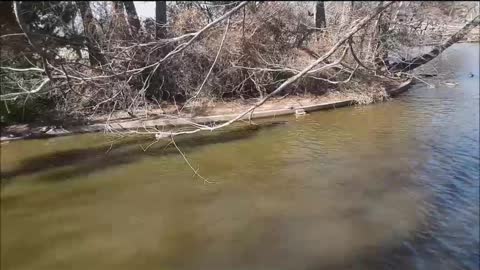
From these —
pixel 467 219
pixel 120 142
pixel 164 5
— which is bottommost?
pixel 467 219

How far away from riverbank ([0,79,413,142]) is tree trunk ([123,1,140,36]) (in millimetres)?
1920

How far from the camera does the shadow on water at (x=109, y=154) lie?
23.5 ft

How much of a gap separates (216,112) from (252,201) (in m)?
4.98

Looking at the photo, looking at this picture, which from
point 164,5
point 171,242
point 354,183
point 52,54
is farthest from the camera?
point 164,5

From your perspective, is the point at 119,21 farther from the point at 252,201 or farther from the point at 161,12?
the point at 252,201

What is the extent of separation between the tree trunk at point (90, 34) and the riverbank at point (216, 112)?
1.64 meters

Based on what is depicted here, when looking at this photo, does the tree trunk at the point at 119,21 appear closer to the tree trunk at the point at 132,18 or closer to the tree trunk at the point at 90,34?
the tree trunk at the point at 132,18

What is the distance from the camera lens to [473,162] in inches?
301

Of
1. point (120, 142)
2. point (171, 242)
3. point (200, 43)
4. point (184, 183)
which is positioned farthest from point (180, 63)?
point (171, 242)

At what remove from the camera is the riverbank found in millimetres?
8969

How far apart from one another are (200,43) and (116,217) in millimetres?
6167

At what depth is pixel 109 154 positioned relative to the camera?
→ 8219mm

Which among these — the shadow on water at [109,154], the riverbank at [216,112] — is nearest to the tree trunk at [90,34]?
the riverbank at [216,112]

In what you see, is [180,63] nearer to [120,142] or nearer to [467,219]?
[120,142]
